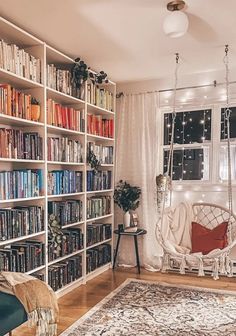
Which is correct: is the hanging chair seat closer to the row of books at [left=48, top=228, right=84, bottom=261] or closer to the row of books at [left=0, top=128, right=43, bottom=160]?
the row of books at [left=48, top=228, right=84, bottom=261]

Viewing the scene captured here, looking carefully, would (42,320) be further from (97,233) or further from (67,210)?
(97,233)

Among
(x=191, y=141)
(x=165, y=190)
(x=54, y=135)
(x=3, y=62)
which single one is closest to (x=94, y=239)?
(x=165, y=190)

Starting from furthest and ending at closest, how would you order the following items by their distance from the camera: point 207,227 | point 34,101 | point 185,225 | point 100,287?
point 207,227 < point 185,225 < point 100,287 < point 34,101

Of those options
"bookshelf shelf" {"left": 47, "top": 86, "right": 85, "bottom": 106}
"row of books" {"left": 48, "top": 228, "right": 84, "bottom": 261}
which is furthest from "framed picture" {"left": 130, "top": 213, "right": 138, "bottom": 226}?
"bookshelf shelf" {"left": 47, "top": 86, "right": 85, "bottom": 106}

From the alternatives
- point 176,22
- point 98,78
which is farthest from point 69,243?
point 176,22

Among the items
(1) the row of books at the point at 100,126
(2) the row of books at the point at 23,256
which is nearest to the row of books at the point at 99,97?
(1) the row of books at the point at 100,126

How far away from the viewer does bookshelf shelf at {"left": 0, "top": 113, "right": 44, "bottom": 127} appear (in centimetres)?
258

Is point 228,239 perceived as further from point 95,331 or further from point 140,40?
point 140,40

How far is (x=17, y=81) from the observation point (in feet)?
9.07

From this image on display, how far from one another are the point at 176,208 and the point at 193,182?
45cm

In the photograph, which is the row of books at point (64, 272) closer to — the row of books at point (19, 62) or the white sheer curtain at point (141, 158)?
the white sheer curtain at point (141, 158)

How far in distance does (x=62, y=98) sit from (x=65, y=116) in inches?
8.2

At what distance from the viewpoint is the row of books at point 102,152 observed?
151 inches

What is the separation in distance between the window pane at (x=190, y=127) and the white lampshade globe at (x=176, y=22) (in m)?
1.93
